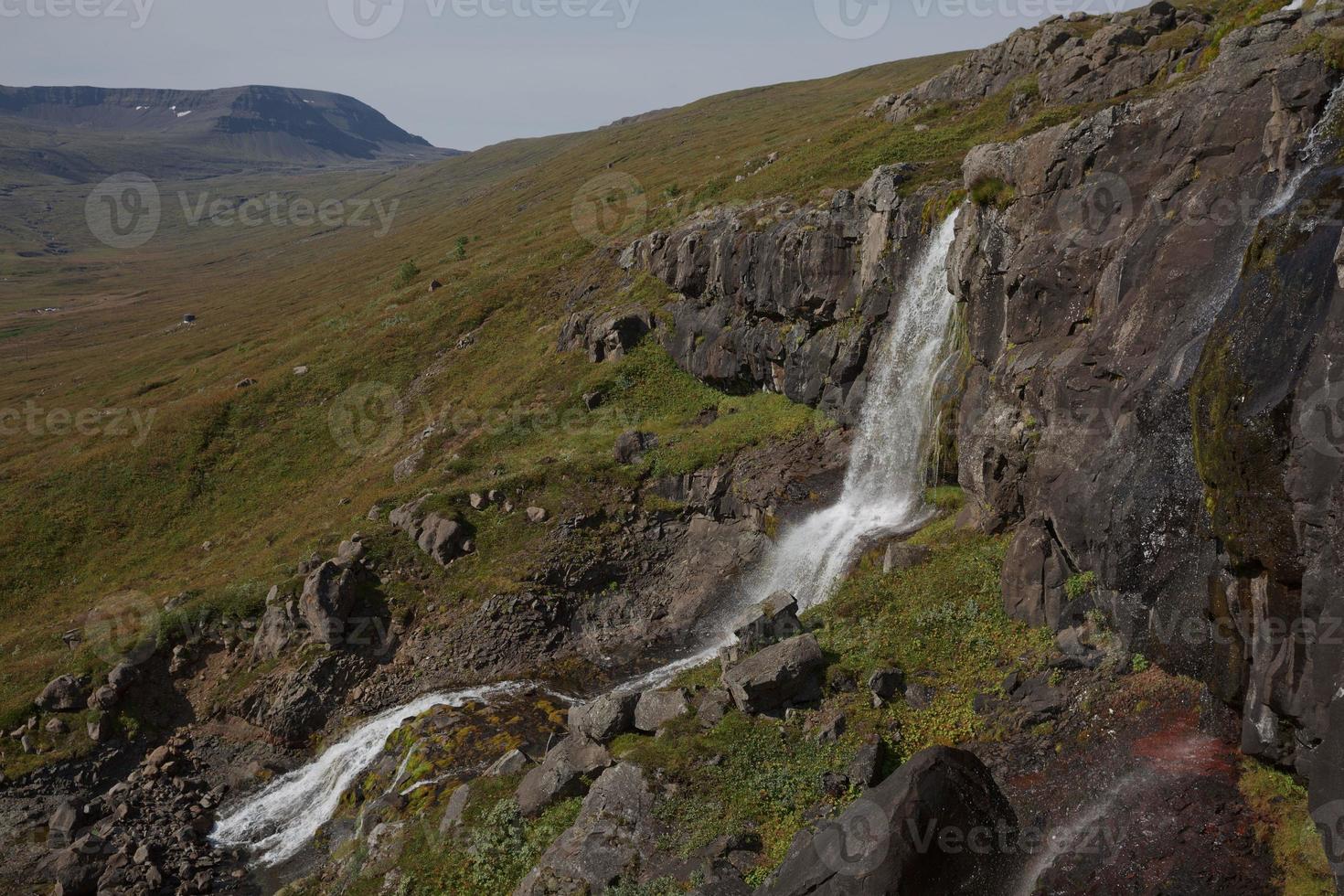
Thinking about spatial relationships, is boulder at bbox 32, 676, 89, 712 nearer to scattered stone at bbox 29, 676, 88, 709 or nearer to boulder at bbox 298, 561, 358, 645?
scattered stone at bbox 29, 676, 88, 709

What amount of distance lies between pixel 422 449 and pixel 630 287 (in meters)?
20.7

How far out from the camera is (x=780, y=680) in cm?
2247

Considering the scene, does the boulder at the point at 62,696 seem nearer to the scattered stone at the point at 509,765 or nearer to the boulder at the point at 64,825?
the boulder at the point at 64,825

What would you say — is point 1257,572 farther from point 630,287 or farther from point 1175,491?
point 630,287

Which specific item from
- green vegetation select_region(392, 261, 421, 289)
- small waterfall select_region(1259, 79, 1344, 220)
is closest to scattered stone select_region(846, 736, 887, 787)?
small waterfall select_region(1259, 79, 1344, 220)

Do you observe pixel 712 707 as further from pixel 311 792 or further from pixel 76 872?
pixel 76 872

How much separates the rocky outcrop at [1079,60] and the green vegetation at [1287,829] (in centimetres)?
3565

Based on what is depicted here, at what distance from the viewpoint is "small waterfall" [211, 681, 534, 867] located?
92.2ft

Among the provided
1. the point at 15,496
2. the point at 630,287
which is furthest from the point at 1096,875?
the point at 15,496

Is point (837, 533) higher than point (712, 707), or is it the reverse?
point (837, 533)

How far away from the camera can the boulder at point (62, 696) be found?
3369 cm

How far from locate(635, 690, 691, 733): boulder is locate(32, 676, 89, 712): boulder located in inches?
1056

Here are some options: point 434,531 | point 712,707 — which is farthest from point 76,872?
point 712,707

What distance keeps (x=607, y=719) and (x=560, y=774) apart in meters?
2.27
